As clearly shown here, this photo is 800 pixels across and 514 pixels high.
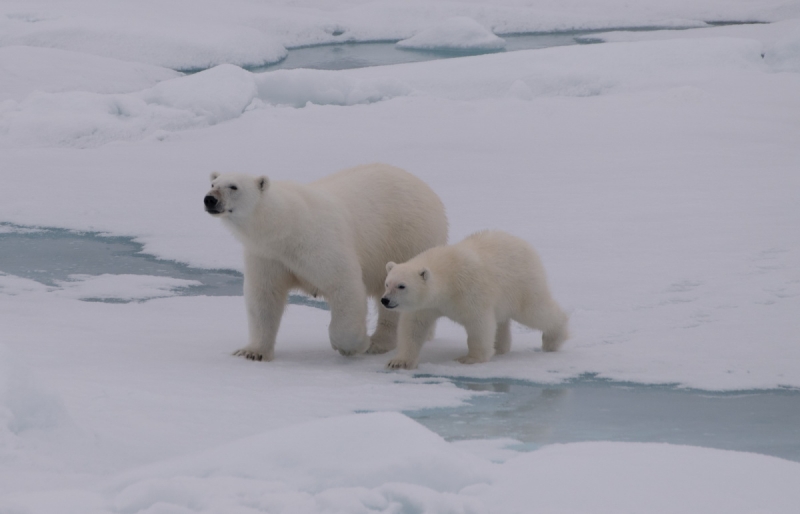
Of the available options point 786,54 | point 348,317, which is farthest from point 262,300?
point 786,54

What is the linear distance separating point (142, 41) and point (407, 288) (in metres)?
15.3

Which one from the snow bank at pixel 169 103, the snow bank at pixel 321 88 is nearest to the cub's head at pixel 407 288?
the snow bank at pixel 169 103

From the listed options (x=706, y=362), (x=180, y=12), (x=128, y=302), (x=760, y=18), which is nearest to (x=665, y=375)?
(x=706, y=362)

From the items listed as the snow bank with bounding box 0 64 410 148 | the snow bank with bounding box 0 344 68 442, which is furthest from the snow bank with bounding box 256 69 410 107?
the snow bank with bounding box 0 344 68 442

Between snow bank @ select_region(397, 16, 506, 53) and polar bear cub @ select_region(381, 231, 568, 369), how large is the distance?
1592cm

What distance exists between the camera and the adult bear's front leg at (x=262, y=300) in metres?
4.27

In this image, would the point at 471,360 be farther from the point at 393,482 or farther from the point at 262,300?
the point at 393,482

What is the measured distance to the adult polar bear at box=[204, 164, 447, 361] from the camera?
13.4 ft

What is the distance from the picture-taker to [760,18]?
23.6m

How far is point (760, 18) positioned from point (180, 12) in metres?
14.5

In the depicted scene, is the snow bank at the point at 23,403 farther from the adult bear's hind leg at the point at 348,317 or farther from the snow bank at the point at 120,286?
the snow bank at the point at 120,286

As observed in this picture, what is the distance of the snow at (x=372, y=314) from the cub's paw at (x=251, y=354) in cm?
8

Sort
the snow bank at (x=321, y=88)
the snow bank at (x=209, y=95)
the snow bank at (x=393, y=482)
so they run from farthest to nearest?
the snow bank at (x=321, y=88) → the snow bank at (x=209, y=95) → the snow bank at (x=393, y=482)

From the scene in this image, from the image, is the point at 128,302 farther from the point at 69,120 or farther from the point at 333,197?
the point at 69,120
